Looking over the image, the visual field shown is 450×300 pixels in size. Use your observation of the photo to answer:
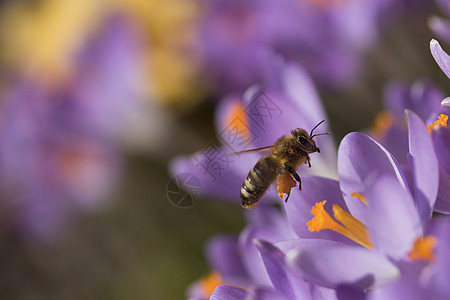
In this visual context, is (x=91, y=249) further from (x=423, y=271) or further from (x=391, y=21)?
(x=423, y=271)

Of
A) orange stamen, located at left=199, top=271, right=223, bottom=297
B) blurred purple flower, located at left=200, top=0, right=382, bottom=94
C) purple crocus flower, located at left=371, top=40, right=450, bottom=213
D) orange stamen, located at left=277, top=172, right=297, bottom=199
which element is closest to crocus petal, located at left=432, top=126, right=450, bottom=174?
purple crocus flower, located at left=371, top=40, right=450, bottom=213

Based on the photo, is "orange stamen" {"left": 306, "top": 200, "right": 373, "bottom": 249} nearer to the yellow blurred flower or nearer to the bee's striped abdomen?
the bee's striped abdomen

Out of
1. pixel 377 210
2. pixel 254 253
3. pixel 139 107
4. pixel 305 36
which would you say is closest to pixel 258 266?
pixel 254 253

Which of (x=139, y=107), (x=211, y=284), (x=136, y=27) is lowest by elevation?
(x=211, y=284)

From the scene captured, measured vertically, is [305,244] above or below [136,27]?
below

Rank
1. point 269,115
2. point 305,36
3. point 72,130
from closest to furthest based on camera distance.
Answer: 1. point 269,115
2. point 305,36
3. point 72,130

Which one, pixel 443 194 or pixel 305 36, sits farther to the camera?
pixel 305 36

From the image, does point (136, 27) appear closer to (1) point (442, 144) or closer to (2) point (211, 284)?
(2) point (211, 284)
